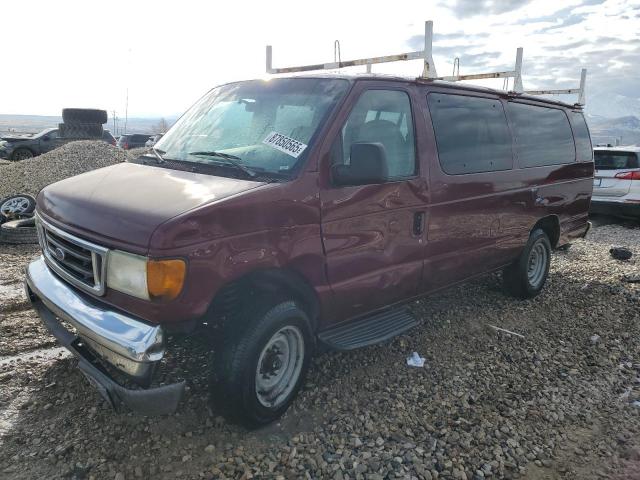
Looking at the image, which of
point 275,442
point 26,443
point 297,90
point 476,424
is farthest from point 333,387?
point 297,90

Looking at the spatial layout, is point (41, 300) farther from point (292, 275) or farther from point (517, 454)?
point (517, 454)

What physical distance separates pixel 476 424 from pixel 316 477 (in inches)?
47.7

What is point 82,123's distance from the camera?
16.4 meters

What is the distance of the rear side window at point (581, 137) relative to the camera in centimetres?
597

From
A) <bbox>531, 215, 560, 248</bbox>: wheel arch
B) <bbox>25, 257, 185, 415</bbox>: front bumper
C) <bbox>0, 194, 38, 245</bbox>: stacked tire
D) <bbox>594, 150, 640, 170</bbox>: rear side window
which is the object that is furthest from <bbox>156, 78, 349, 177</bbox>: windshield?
<bbox>594, 150, 640, 170</bbox>: rear side window

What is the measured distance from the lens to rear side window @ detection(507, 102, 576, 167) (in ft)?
16.4

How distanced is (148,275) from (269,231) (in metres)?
0.72

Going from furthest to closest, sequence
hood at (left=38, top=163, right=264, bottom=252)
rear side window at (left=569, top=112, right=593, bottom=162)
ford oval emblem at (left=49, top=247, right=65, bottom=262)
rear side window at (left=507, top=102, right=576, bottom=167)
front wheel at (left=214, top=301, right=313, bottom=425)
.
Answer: rear side window at (left=569, top=112, right=593, bottom=162) < rear side window at (left=507, top=102, right=576, bottom=167) < ford oval emblem at (left=49, top=247, right=65, bottom=262) < front wheel at (left=214, top=301, right=313, bottom=425) < hood at (left=38, top=163, right=264, bottom=252)

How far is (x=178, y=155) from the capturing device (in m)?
3.50

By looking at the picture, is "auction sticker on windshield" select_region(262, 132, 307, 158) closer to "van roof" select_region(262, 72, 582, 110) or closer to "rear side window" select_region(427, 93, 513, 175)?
"van roof" select_region(262, 72, 582, 110)

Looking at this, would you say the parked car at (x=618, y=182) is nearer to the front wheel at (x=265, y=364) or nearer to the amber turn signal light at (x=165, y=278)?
the front wheel at (x=265, y=364)

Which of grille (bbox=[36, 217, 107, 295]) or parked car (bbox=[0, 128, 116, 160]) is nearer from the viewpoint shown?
grille (bbox=[36, 217, 107, 295])

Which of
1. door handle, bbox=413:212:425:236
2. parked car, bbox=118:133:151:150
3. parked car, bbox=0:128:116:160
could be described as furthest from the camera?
parked car, bbox=118:133:151:150

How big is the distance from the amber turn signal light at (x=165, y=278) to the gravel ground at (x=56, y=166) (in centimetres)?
903
